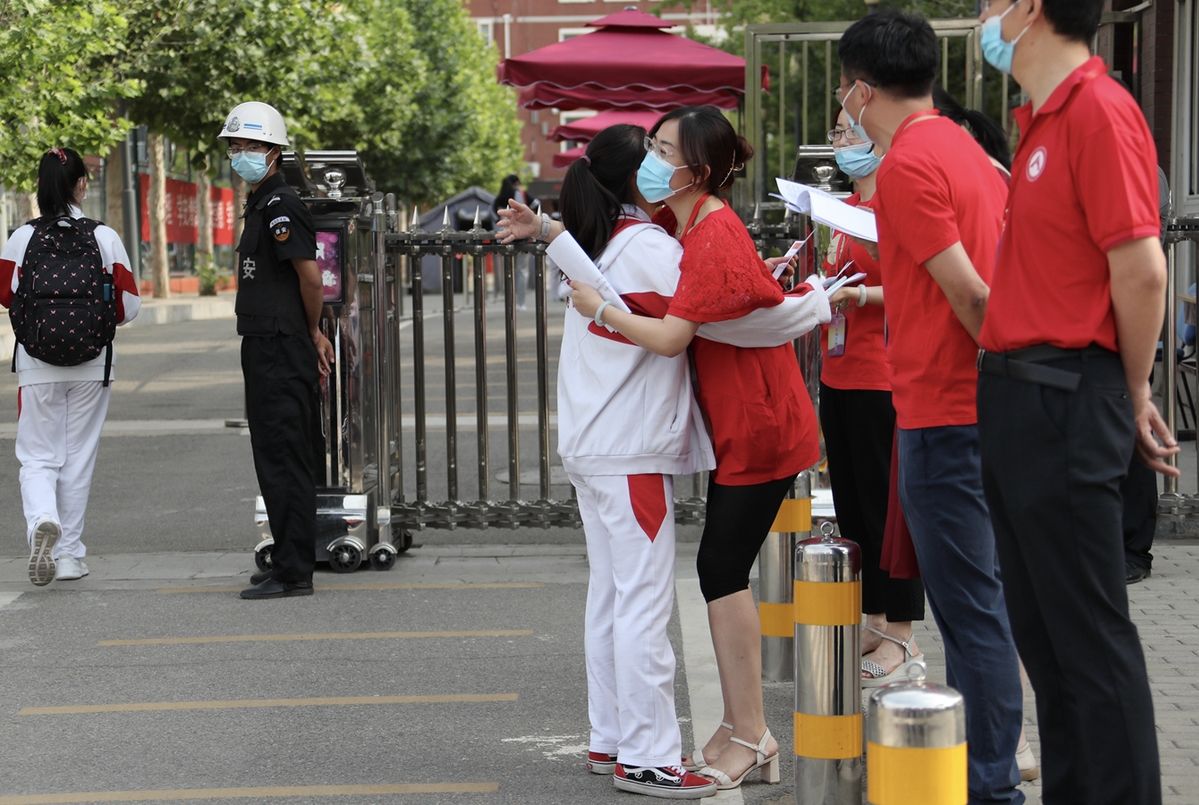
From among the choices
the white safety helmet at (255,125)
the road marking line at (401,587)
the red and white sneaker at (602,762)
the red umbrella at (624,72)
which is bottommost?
the road marking line at (401,587)

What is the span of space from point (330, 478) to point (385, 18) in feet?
121

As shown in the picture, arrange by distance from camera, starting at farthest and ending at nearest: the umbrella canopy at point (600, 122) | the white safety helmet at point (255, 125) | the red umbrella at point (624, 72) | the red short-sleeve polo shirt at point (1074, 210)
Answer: the umbrella canopy at point (600, 122) < the red umbrella at point (624, 72) < the white safety helmet at point (255, 125) < the red short-sleeve polo shirt at point (1074, 210)

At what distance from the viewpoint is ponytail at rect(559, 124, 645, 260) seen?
4.54m

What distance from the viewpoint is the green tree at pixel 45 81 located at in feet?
53.8

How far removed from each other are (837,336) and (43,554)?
11.8ft

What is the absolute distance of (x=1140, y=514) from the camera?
700 centimetres

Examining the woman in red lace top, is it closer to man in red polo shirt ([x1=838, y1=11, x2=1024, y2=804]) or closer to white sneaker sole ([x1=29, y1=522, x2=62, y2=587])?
man in red polo shirt ([x1=838, y1=11, x2=1024, y2=804])

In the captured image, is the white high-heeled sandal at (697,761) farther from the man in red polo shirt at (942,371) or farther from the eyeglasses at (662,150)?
the eyeglasses at (662,150)

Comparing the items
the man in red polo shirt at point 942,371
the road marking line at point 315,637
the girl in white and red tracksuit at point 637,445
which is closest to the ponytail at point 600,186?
the girl in white and red tracksuit at point 637,445

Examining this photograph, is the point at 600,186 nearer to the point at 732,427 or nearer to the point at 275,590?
the point at 732,427

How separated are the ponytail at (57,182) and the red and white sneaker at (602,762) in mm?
3897

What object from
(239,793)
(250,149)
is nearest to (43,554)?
(250,149)

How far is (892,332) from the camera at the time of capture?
4.07 m

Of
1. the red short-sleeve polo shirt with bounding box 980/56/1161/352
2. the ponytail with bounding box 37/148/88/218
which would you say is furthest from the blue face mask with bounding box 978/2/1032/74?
the ponytail with bounding box 37/148/88/218
